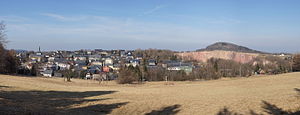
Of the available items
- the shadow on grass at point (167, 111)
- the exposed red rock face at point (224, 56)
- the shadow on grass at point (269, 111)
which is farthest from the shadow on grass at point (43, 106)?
the exposed red rock face at point (224, 56)

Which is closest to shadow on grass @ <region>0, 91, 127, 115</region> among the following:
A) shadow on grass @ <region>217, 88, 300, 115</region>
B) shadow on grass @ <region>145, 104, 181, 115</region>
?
shadow on grass @ <region>145, 104, 181, 115</region>

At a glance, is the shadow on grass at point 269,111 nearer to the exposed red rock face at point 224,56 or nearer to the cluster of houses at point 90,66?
the cluster of houses at point 90,66

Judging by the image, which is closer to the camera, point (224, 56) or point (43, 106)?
point (43, 106)

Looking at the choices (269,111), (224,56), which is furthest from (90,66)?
(269,111)

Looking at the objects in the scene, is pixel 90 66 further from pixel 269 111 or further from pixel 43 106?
pixel 269 111

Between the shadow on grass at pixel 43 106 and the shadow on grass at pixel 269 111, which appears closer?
the shadow on grass at pixel 43 106

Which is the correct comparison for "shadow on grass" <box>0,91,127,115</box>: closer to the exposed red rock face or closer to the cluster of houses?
the cluster of houses

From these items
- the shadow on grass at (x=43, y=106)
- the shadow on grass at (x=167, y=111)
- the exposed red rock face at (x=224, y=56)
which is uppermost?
the exposed red rock face at (x=224, y=56)

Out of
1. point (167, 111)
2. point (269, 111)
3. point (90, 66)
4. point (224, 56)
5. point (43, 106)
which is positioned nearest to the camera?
point (269, 111)

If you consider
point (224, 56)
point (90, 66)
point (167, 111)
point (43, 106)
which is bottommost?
point (167, 111)

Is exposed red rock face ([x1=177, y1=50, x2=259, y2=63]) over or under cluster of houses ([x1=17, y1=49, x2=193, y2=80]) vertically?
over

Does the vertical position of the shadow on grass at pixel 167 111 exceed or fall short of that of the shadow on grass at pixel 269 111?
it falls short

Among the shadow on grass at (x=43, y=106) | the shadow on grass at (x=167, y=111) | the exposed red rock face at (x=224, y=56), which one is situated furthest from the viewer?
the exposed red rock face at (x=224, y=56)

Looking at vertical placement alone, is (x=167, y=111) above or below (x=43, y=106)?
below
